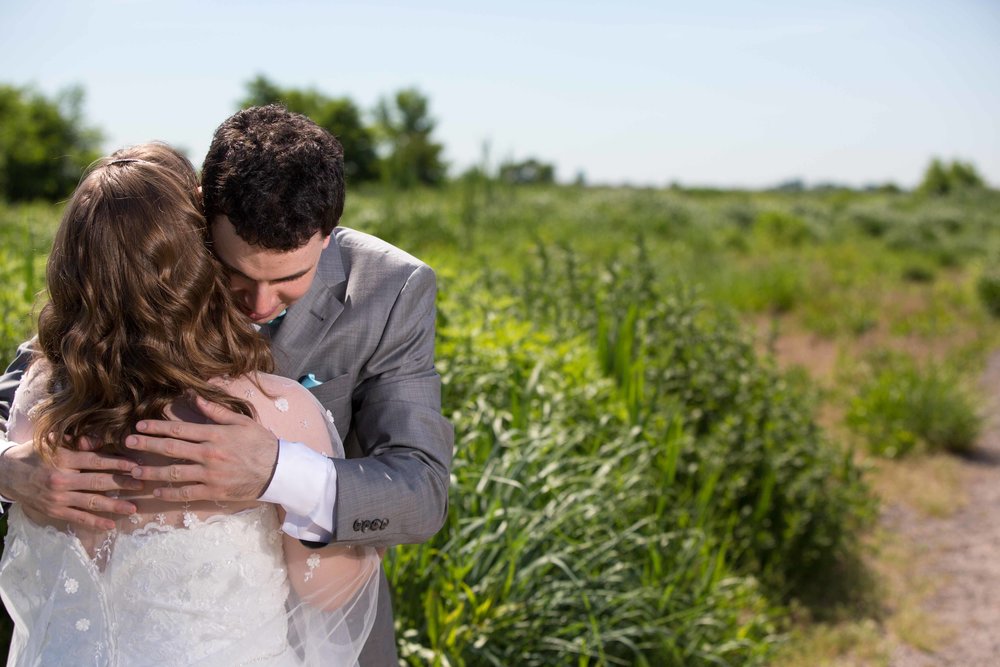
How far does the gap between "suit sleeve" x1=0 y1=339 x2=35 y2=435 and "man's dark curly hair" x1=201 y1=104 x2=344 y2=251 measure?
0.60m

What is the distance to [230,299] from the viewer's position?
1.65 meters

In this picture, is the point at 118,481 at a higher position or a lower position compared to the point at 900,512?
higher

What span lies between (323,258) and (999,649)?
407 centimetres

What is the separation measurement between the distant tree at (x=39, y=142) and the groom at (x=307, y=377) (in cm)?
2456

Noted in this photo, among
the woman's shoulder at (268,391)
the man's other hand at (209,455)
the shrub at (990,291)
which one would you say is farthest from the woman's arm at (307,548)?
the shrub at (990,291)

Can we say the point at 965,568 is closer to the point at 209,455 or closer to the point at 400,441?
the point at 400,441

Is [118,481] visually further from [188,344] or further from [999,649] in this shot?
[999,649]

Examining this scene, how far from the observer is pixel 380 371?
194 cm

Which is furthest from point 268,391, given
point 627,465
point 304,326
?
point 627,465

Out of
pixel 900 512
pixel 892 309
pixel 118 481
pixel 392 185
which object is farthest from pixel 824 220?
pixel 118 481

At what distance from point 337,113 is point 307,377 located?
42413 mm

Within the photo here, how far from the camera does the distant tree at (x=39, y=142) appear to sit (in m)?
25.1

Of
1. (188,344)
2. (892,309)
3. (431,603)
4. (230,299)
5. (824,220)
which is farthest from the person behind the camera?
(824,220)

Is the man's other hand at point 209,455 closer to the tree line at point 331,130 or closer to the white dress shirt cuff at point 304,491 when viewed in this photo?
the white dress shirt cuff at point 304,491
